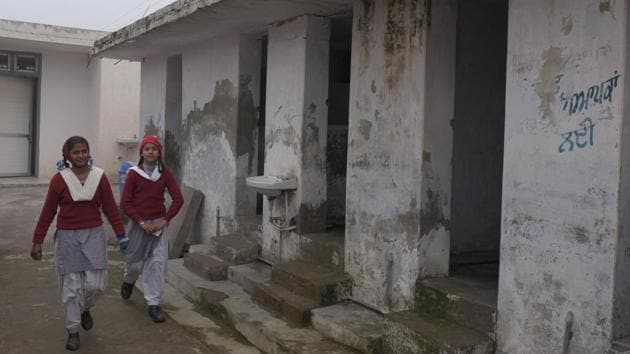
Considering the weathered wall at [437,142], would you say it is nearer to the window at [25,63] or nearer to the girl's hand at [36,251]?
the girl's hand at [36,251]

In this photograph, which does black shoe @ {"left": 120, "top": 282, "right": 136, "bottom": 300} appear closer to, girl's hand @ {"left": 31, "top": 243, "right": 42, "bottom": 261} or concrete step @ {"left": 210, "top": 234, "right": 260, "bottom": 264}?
concrete step @ {"left": 210, "top": 234, "right": 260, "bottom": 264}

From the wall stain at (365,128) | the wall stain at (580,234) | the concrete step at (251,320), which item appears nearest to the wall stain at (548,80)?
the wall stain at (580,234)

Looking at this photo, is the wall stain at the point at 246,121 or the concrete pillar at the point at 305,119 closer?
the concrete pillar at the point at 305,119

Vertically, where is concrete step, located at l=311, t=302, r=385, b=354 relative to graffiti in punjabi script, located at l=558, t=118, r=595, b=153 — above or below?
below

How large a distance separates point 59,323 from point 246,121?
3.17 metres

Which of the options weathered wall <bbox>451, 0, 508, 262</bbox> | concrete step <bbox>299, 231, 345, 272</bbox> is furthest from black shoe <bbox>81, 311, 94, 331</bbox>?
weathered wall <bbox>451, 0, 508, 262</bbox>

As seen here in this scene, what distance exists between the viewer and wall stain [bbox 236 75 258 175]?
25.1 feet

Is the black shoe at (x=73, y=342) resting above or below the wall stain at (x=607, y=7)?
below

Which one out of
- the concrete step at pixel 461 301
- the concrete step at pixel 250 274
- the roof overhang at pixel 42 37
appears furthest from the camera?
the roof overhang at pixel 42 37

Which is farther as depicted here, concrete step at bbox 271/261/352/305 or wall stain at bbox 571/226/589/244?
concrete step at bbox 271/261/352/305

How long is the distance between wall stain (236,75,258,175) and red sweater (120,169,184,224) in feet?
6.50

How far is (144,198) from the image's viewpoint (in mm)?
5684

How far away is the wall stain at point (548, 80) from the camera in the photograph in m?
3.68

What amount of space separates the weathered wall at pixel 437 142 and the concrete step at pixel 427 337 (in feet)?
1.58
